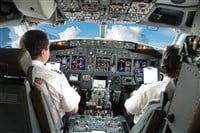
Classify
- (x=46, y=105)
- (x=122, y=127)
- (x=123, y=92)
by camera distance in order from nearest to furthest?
(x=46, y=105)
(x=122, y=127)
(x=123, y=92)

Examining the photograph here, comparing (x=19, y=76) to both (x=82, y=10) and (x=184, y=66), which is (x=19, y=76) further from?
(x=82, y=10)

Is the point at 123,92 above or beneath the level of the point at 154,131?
beneath

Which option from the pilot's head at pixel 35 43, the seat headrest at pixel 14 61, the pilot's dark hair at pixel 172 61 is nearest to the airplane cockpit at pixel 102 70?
the seat headrest at pixel 14 61

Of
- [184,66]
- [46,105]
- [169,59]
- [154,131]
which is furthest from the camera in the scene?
[169,59]

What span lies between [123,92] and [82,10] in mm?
1744

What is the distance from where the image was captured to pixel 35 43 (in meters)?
2.82

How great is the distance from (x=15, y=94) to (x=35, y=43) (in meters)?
0.58

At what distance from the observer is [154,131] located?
92.4 inches

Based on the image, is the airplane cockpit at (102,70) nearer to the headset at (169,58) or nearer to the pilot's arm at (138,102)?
the headset at (169,58)

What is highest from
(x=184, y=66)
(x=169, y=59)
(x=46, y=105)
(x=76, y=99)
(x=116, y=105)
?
(x=184, y=66)

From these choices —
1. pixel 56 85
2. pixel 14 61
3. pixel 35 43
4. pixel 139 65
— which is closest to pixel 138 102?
pixel 56 85

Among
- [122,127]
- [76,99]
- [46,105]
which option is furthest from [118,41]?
[46,105]

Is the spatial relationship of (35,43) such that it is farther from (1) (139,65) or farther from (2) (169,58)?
(1) (139,65)

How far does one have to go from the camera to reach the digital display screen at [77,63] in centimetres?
575
